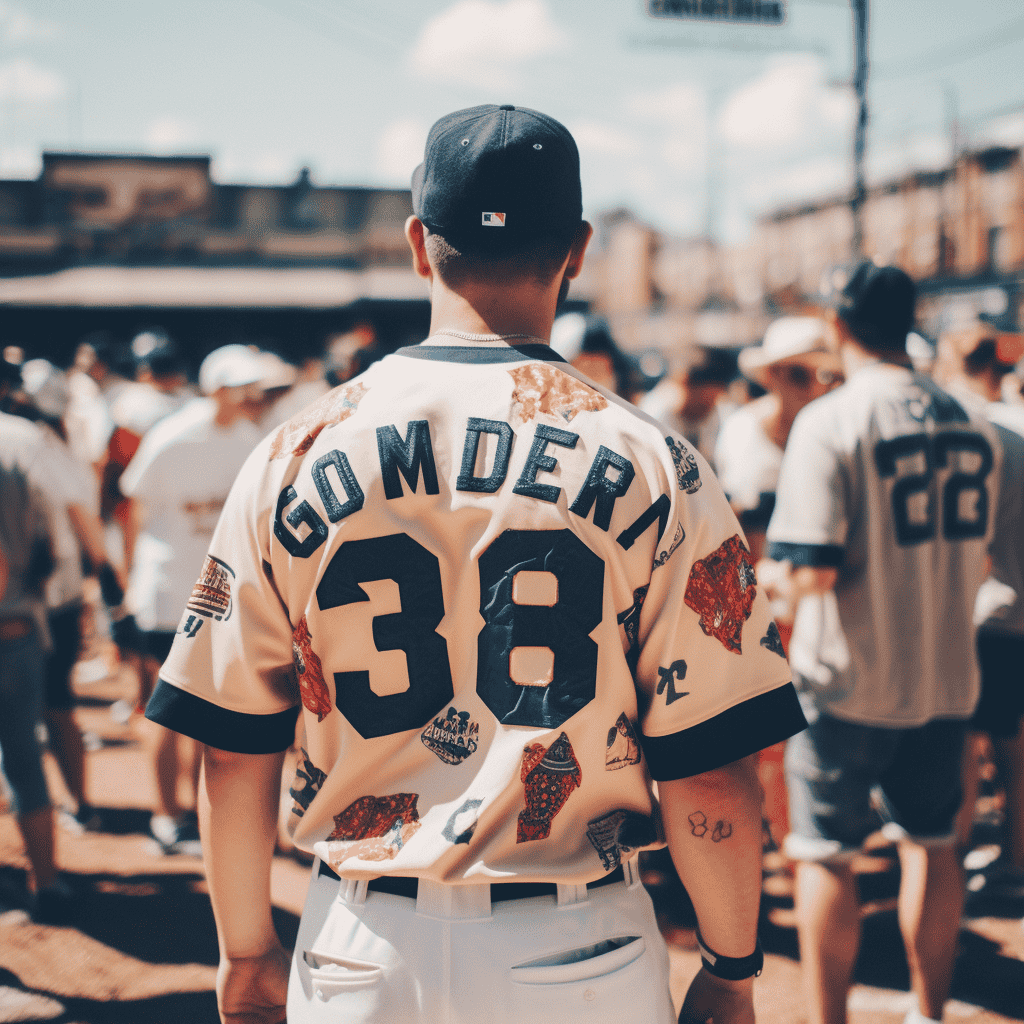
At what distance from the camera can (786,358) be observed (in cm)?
351

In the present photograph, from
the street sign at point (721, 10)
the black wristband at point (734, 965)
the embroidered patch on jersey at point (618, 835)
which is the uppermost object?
the street sign at point (721, 10)

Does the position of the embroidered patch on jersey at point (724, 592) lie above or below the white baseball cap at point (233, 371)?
below

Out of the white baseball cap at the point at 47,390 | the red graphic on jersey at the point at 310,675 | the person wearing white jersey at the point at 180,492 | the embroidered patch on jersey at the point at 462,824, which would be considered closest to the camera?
the embroidered patch on jersey at the point at 462,824

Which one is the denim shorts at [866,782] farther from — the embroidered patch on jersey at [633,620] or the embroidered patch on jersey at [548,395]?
the embroidered patch on jersey at [548,395]

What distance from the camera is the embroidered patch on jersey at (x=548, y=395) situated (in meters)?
1.23

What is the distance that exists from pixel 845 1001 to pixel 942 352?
313 cm

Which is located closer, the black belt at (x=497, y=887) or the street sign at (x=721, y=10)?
the black belt at (x=497, y=887)

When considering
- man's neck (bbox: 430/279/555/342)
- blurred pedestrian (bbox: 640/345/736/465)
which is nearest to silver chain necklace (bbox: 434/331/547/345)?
man's neck (bbox: 430/279/555/342)

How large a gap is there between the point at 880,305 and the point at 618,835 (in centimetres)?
176

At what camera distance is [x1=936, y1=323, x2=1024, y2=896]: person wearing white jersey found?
9.61ft

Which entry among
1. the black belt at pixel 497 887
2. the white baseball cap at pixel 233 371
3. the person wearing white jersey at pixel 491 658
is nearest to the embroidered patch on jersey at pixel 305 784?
the person wearing white jersey at pixel 491 658

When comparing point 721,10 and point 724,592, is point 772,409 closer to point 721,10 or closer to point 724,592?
point 724,592

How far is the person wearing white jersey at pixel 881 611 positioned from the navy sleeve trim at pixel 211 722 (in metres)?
1.52

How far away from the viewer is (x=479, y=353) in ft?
4.15
